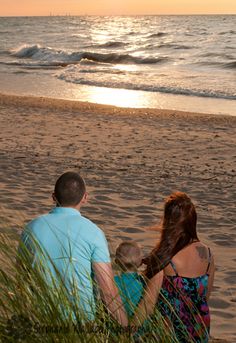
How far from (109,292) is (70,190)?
0.95 m

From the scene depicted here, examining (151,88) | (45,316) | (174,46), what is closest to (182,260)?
(45,316)

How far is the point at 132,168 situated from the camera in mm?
10703

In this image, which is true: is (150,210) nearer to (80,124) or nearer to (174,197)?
A: (174,197)

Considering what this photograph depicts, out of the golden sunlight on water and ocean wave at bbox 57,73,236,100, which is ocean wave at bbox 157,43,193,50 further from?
the golden sunlight on water

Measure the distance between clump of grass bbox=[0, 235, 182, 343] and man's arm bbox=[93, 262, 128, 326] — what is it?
0.34ft

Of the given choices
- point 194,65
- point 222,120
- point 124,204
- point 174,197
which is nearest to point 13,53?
point 194,65

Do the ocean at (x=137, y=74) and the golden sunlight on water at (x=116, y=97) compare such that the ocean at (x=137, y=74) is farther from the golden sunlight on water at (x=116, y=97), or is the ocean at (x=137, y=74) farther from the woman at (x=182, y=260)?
the woman at (x=182, y=260)

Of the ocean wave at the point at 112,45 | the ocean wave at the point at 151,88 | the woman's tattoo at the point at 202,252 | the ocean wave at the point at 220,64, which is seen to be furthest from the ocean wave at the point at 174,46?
the woman's tattoo at the point at 202,252

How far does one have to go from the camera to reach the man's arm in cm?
252

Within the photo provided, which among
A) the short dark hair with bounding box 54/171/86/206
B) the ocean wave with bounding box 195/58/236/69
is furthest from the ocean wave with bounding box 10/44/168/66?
the short dark hair with bounding box 54/171/86/206

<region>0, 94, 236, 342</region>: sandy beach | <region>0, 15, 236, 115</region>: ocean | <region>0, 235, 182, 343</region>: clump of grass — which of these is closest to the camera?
<region>0, 235, 182, 343</region>: clump of grass

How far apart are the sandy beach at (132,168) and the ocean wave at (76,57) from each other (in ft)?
73.8

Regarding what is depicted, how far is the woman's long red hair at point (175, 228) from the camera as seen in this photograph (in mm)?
3785

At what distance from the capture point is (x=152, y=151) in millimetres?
12156
